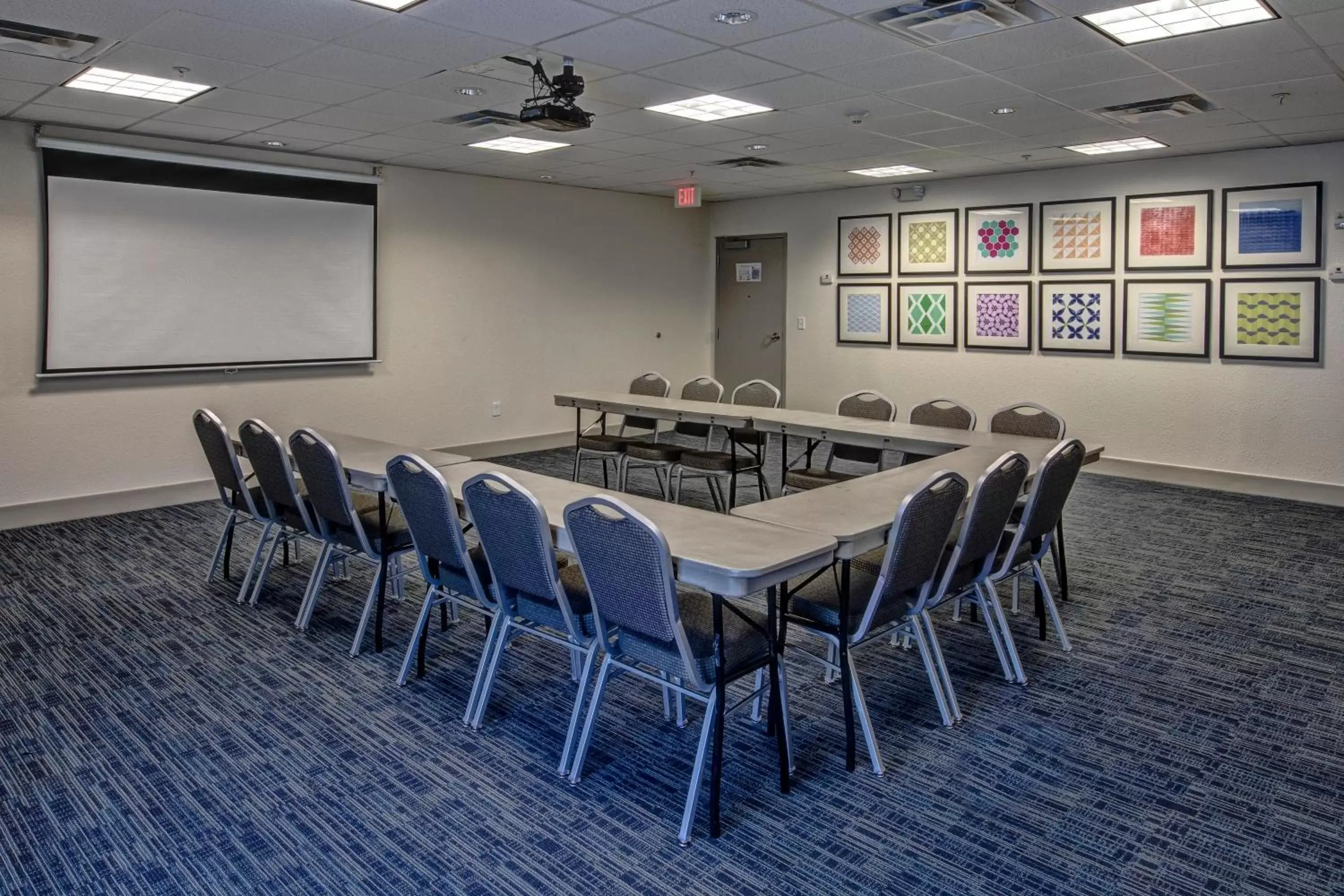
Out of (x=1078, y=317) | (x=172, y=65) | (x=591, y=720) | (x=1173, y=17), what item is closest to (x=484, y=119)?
(x=172, y=65)

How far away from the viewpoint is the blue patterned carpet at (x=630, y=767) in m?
2.41

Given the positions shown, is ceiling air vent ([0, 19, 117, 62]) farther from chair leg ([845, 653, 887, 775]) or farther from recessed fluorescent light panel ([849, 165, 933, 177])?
recessed fluorescent light panel ([849, 165, 933, 177])

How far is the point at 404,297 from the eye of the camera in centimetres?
790

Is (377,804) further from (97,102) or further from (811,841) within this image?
(97,102)

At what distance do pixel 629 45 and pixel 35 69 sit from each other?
114 inches

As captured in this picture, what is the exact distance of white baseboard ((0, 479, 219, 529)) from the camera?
596 cm

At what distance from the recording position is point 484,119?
18.9 feet

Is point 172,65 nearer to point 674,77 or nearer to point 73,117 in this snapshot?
point 73,117

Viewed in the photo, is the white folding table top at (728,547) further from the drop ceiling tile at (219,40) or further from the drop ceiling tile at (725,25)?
the drop ceiling tile at (219,40)

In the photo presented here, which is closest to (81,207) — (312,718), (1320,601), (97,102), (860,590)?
(97,102)

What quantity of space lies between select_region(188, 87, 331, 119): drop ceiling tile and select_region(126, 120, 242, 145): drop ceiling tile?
67 centimetres

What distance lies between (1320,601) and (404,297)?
6.70m

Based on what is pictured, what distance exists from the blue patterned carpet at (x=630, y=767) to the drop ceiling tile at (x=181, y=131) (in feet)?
10.2

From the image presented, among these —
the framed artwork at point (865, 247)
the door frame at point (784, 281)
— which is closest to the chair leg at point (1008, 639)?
the framed artwork at point (865, 247)
